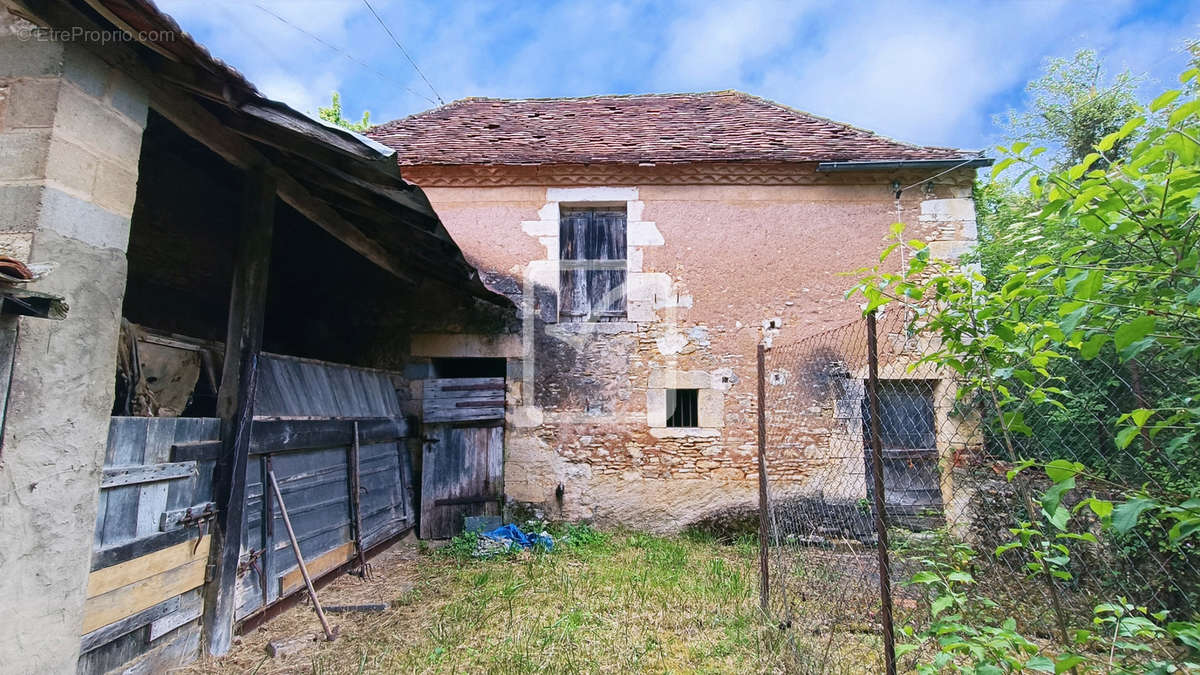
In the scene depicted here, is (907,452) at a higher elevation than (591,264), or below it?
below

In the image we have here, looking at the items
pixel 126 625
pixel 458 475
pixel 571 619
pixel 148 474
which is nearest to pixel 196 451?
pixel 148 474

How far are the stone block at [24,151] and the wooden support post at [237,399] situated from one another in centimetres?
130

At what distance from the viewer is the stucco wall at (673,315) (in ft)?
20.8

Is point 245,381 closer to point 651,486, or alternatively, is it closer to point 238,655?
point 238,655

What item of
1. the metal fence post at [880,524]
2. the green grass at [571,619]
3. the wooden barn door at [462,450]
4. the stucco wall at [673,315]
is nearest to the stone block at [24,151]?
the green grass at [571,619]

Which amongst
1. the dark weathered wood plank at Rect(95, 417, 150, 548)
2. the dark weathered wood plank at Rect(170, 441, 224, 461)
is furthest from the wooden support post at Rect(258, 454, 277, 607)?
the dark weathered wood plank at Rect(95, 417, 150, 548)

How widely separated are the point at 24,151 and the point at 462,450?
14.8 ft

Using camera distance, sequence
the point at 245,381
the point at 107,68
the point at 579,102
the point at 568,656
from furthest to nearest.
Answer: the point at 579,102
the point at 245,381
the point at 568,656
the point at 107,68

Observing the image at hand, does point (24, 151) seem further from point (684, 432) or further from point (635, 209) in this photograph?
point (684, 432)

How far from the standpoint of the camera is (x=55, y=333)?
7.42ft

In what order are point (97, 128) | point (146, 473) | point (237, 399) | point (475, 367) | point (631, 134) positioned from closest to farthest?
point (97, 128) < point (146, 473) < point (237, 399) < point (475, 367) < point (631, 134)

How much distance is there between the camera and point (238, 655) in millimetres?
3328

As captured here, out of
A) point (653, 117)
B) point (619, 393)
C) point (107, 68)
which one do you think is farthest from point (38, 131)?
point (653, 117)

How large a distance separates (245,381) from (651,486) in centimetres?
416
